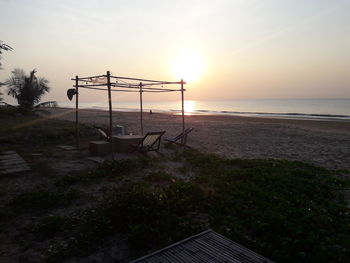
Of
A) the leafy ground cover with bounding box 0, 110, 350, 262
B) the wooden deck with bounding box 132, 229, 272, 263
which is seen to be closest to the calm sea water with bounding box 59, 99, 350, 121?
the leafy ground cover with bounding box 0, 110, 350, 262

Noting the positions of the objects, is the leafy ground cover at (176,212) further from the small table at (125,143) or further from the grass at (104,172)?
the small table at (125,143)

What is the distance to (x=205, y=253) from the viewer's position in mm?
2693

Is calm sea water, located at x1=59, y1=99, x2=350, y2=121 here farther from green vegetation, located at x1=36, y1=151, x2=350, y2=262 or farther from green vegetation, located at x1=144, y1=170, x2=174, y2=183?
green vegetation, located at x1=144, y1=170, x2=174, y2=183

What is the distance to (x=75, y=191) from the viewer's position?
500cm

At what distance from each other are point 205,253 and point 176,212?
4.78ft

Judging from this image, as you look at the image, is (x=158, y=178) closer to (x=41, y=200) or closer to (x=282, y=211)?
(x=41, y=200)

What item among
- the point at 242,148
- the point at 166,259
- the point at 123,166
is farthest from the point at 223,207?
the point at 242,148

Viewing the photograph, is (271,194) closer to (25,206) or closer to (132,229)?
(132,229)

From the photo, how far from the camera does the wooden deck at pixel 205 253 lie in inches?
101

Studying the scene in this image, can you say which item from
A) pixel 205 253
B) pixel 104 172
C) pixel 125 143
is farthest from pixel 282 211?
pixel 125 143

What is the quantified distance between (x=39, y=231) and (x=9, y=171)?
3.59m

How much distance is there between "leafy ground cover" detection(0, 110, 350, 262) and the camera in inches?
126

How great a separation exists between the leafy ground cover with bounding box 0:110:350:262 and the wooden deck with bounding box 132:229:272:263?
1.57 feet

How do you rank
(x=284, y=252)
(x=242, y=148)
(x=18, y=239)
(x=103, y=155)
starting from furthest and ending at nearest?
(x=242, y=148) → (x=103, y=155) → (x=18, y=239) → (x=284, y=252)
